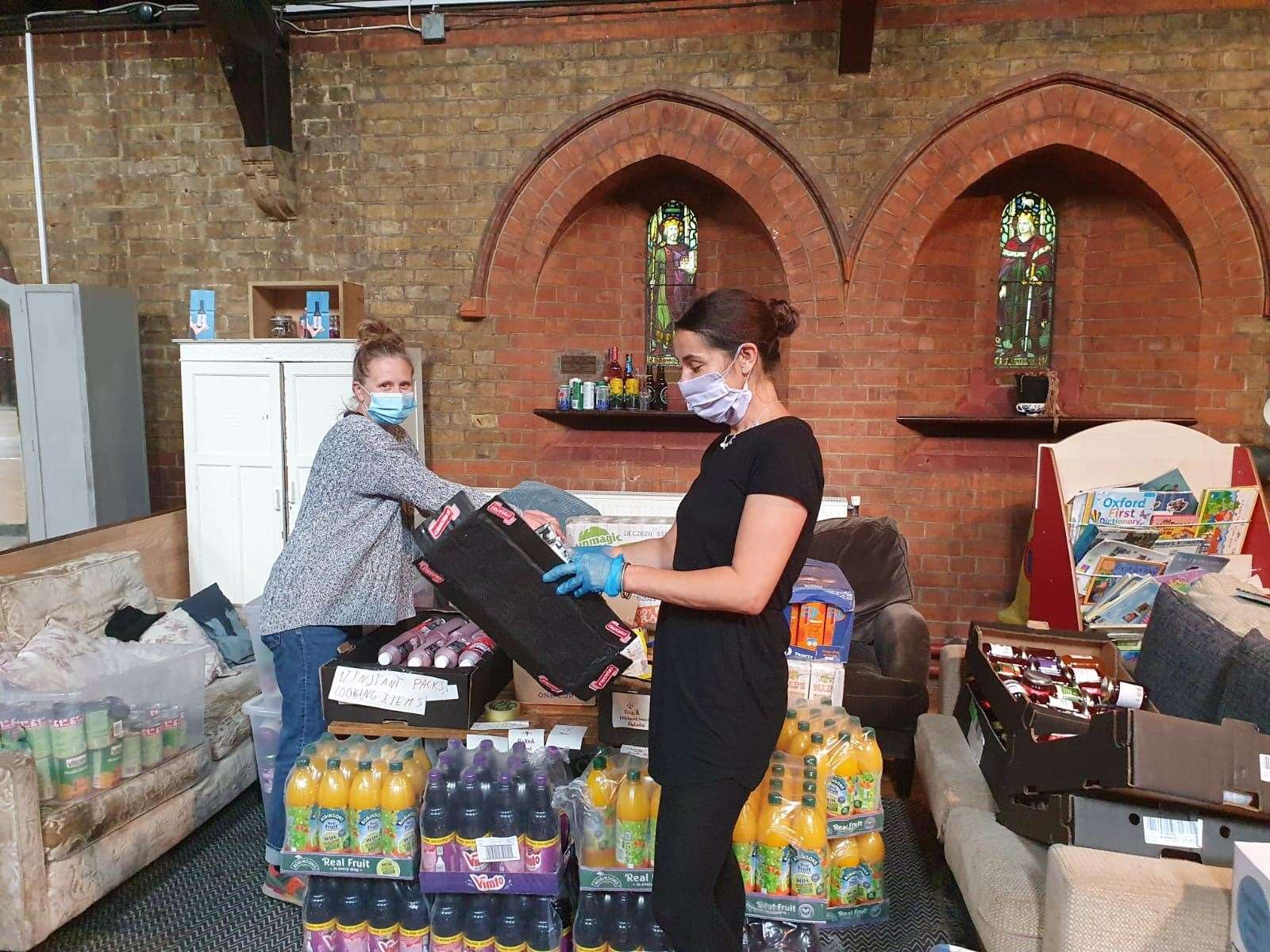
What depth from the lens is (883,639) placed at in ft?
11.2

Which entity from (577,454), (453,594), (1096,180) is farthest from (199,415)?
(1096,180)

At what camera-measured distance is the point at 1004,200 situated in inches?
185

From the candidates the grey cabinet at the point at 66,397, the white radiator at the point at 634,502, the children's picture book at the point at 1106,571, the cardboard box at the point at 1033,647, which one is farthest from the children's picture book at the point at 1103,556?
the grey cabinet at the point at 66,397

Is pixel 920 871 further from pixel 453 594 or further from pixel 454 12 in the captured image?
pixel 454 12

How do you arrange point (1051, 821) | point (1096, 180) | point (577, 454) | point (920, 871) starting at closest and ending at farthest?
point (1051, 821)
point (920, 871)
point (1096, 180)
point (577, 454)

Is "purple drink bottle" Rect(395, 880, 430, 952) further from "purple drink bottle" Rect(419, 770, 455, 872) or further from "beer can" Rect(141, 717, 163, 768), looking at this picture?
"beer can" Rect(141, 717, 163, 768)

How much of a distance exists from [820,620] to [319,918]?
157cm

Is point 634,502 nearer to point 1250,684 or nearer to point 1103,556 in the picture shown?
point 1103,556

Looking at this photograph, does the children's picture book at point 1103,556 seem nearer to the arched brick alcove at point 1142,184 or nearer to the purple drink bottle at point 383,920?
the arched brick alcove at point 1142,184

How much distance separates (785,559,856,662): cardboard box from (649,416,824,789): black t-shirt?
1037 millimetres

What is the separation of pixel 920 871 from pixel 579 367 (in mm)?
3225

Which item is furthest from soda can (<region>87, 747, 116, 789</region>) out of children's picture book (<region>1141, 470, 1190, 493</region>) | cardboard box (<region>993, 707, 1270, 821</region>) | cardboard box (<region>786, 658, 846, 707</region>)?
children's picture book (<region>1141, 470, 1190, 493</region>)

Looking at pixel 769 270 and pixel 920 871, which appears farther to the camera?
pixel 769 270

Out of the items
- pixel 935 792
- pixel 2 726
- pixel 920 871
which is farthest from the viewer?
pixel 920 871
